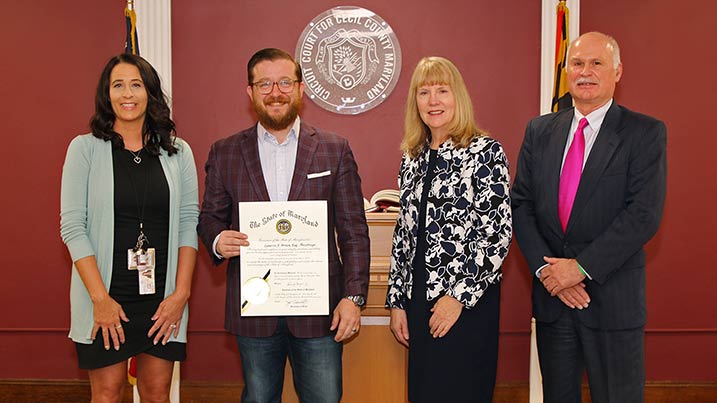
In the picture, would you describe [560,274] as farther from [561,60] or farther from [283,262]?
[561,60]

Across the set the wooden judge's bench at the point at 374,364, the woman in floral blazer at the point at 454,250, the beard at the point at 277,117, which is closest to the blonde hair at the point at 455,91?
the woman in floral blazer at the point at 454,250

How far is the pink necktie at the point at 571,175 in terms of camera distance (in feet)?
7.70

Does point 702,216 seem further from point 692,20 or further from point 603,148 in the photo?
point 603,148

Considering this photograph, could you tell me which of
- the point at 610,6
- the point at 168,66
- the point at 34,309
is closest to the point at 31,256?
the point at 34,309

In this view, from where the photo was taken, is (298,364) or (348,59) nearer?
(298,364)

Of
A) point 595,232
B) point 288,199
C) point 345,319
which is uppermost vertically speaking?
point 288,199

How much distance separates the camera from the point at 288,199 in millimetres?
2264

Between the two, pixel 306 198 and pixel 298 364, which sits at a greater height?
pixel 306 198

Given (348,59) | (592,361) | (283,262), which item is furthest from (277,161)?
(348,59)

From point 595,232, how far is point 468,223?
517 millimetres

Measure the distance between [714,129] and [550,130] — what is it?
214cm

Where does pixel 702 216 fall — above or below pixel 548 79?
below

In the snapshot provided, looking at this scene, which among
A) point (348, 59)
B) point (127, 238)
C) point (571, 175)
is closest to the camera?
point (127, 238)

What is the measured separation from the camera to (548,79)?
13.1 ft
